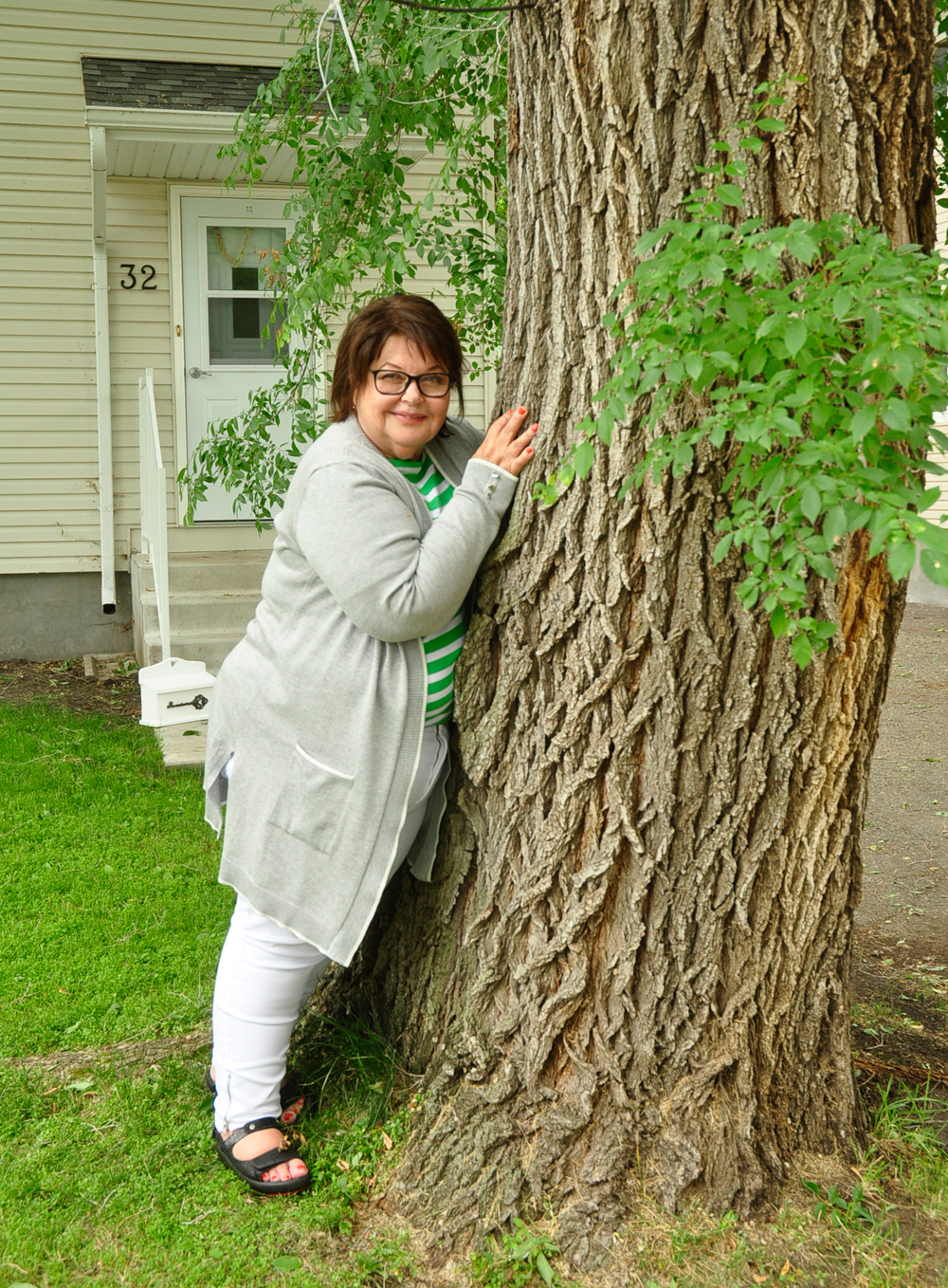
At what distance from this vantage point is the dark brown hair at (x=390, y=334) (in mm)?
2471

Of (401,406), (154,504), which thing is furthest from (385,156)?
(154,504)

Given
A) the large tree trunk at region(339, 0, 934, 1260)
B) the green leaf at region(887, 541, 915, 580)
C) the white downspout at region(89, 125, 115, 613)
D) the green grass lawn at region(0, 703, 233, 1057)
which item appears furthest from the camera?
the white downspout at region(89, 125, 115, 613)

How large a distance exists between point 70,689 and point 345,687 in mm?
5949

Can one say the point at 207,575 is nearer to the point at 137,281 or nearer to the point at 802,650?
the point at 137,281

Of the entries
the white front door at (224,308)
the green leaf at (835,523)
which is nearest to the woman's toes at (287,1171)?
the green leaf at (835,523)

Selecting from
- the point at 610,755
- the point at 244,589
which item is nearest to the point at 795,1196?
the point at 610,755

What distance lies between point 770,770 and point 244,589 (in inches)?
235

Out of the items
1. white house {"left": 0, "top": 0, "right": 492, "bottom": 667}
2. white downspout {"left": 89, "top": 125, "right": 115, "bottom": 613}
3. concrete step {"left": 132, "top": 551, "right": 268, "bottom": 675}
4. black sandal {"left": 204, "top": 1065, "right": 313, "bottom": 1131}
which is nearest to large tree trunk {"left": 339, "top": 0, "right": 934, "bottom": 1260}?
black sandal {"left": 204, "top": 1065, "right": 313, "bottom": 1131}

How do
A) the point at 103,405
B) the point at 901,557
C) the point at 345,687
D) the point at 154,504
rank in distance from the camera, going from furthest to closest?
the point at 103,405 < the point at 154,504 < the point at 345,687 < the point at 901,557

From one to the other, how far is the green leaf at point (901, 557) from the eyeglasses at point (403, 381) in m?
1.27

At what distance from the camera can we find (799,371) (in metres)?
1.69

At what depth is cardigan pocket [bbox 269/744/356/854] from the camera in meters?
2.40

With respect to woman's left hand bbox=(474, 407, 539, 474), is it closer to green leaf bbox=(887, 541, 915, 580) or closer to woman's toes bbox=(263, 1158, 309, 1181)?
green leaf bbox=(887, 541, 915, 580)

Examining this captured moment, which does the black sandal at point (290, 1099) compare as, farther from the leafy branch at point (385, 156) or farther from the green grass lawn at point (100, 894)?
the leafy branch at point (385, 156)
